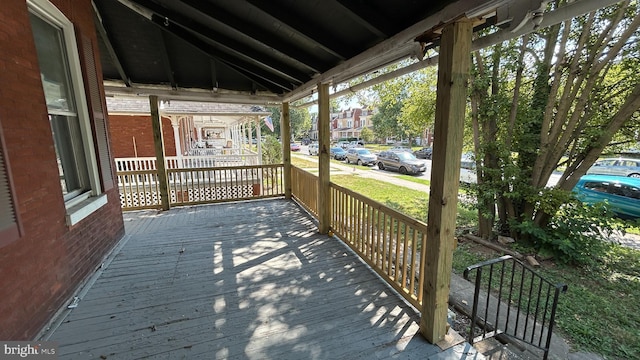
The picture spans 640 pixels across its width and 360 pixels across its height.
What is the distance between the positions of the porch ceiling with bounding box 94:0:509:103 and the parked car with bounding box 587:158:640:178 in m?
11.1

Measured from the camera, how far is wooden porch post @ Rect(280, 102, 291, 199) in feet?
20.1

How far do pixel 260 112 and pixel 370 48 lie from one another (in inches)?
260

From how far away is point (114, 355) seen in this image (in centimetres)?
196

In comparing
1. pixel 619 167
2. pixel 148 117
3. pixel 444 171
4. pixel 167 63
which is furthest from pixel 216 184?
pixel 619 167

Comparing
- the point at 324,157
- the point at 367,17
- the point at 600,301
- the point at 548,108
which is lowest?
the point at 600,301

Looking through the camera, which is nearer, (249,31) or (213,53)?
(249,31)

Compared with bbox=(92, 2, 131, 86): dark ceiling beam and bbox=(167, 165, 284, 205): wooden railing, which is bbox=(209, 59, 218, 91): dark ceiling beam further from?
bbox=(167, 165, 284, 205): wooden railing

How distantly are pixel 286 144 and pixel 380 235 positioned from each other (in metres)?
3.74

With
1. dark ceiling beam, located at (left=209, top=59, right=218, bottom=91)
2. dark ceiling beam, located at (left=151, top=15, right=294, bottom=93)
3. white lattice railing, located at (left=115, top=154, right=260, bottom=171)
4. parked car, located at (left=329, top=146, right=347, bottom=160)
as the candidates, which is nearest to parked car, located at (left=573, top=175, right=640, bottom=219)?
dark ceiling beam, located at (left=151, top=15, right=294, bottom=93)

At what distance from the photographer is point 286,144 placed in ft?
21.0

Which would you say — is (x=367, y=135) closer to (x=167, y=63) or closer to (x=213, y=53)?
(x=213, y=53)

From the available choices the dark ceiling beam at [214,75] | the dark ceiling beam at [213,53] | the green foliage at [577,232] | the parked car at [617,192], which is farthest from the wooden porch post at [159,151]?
the parked car at [617,192]

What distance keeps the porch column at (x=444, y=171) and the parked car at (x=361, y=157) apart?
15.9 metres

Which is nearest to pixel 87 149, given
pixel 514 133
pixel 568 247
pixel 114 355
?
pixel 114 355
